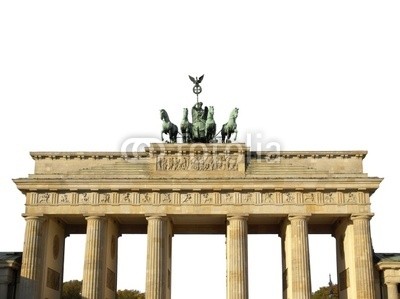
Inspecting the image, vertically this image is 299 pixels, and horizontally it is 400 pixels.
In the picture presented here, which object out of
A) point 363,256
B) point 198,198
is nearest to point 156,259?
point 198,198

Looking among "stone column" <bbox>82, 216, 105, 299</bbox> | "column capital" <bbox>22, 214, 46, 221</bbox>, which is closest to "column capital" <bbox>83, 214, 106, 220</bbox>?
"stone column" <bbox>82, 216, 105, 299</bbox>

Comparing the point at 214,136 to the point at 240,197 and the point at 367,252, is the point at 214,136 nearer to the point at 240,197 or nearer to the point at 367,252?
the point at 240,197

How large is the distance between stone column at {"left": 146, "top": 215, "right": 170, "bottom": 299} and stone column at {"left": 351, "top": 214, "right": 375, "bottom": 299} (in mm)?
13257

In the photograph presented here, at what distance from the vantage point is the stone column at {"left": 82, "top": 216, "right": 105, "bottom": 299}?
39594mm

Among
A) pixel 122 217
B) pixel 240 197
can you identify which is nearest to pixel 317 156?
pixel 240 197

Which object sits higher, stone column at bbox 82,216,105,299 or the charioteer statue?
the charioteer statue

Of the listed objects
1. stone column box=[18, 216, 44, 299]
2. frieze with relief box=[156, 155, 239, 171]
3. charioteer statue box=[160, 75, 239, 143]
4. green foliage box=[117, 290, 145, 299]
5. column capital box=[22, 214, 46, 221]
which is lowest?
stone column box=[18, 216, 44, 299]

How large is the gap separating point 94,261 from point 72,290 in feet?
141

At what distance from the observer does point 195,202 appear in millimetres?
41344

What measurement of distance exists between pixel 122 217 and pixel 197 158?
702 centimetres

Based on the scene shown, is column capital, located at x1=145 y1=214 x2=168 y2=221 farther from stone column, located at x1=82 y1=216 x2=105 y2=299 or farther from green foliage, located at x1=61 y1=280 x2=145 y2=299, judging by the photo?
green foliage, located at x1=61 y1=280 x2=145 y2=299

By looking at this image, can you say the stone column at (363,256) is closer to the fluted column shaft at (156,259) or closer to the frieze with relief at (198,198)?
A: the frieze with relief at (198,198)

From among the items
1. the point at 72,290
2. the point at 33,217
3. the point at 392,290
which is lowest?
the point at 392,290

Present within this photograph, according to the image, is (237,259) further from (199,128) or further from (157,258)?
(199,128)
